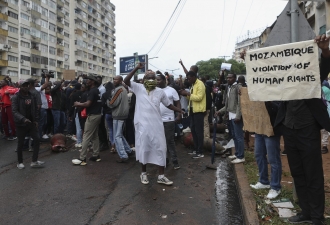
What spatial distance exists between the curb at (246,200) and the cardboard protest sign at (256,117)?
2.92 feet

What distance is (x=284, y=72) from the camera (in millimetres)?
3531

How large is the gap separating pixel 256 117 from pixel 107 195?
2.59 m

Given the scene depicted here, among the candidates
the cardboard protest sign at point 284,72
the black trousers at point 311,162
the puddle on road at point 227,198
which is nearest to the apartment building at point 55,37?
the puddle on road at point 227,198

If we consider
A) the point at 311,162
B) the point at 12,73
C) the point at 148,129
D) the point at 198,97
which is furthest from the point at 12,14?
the point at 311,162

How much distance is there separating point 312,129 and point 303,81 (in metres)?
0.51

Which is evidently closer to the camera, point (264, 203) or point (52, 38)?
point (264, 203)

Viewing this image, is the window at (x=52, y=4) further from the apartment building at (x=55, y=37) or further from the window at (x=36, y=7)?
the window at (x=36, y=7)

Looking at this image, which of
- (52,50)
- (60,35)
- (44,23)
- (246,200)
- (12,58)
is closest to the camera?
(246,200)

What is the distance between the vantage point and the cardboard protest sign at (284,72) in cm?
334

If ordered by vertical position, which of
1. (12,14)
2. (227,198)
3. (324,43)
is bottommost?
(227,198)

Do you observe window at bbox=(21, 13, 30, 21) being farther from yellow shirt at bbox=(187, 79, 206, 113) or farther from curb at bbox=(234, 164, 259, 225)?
curb at bbox=(234, 164, 259, 225)

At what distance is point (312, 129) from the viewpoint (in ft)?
11.1

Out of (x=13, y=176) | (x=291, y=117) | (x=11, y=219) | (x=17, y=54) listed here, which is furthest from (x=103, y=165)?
(x=17, y=54)

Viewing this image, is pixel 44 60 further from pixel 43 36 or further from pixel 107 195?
pixel 107 195
